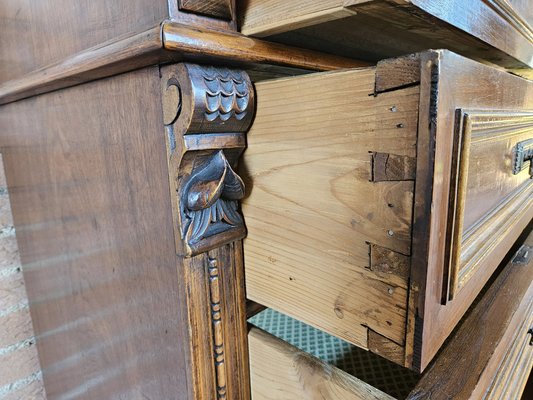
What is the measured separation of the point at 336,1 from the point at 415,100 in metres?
0.11

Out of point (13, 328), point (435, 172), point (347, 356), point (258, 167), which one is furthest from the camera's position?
point (13, 328)

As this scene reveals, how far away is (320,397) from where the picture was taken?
1.30 feet

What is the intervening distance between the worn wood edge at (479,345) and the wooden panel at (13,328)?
0.79 meters

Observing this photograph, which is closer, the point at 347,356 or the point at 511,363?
the point at 511,363

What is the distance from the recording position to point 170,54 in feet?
1.02

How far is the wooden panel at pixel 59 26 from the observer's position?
0.33 meters

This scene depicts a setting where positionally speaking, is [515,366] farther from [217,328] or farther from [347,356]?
[217,328]

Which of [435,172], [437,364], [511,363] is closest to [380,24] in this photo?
[435,172]

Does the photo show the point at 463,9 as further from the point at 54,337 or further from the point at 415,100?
the point at 54,337

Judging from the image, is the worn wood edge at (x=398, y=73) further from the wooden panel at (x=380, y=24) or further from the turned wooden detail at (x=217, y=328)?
the turned wooden detail at (x=217, y=328)

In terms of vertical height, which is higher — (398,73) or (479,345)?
(398,73)

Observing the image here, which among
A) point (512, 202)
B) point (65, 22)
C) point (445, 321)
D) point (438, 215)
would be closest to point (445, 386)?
point (445, 321)

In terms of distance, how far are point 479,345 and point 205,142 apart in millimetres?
424

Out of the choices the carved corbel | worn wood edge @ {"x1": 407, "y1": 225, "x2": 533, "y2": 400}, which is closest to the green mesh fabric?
worn wood edge @ {"x1": 407, "y1": 225, "x2": 533, "y2": 400}
